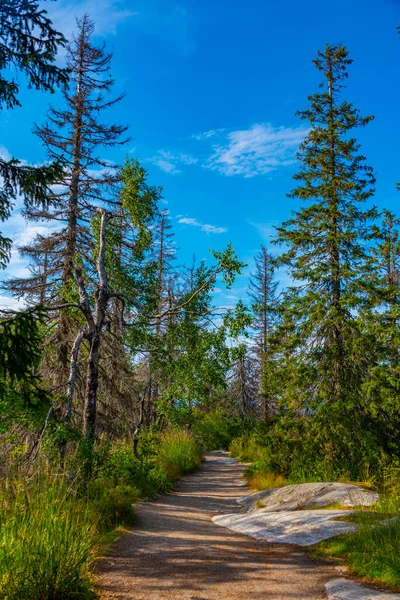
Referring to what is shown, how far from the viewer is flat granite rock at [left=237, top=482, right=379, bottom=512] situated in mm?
7883

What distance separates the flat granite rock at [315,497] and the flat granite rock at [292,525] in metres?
0.47

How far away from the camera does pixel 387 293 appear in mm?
12195

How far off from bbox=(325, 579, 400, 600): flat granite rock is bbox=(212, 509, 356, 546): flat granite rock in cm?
150

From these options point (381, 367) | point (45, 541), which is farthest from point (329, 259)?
point (45, 541)

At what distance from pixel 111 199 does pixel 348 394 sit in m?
9.77

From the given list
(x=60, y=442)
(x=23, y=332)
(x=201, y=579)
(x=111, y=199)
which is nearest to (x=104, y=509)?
(x=60, y=442)

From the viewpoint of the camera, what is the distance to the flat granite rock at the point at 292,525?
20.8 ft

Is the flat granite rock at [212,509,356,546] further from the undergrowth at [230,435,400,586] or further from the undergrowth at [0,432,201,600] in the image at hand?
the undergrowth at [0,432,201,600]

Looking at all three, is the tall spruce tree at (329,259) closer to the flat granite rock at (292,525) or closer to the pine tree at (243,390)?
the flat granite rock at (292,525)

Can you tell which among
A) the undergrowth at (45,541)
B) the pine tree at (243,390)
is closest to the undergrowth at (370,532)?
the undergrowth at (45,541)

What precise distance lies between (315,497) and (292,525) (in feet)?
4.96

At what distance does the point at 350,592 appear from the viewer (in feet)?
14.3

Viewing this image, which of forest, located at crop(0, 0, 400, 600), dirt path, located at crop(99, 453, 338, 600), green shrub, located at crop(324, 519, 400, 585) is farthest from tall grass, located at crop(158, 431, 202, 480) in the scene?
green shrub, located at crop(324, 519, 400, 585)

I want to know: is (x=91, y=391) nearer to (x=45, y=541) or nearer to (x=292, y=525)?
(x=292, y=525)
